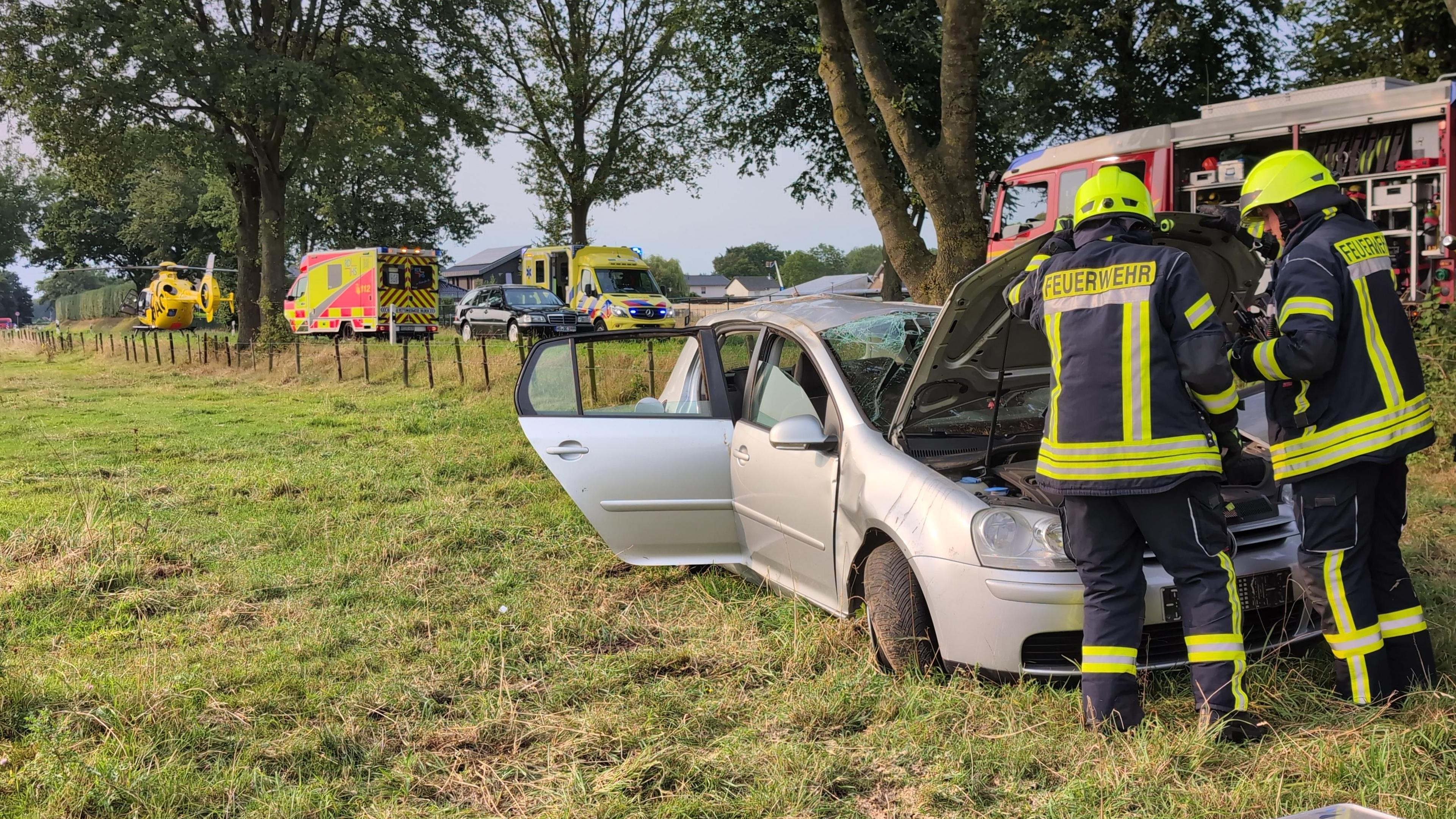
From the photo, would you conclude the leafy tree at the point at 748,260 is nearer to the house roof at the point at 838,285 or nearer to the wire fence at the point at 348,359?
the house roof at the point at 838,285

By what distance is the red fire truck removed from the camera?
398 inches

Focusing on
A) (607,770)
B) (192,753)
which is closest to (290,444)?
(192,753)

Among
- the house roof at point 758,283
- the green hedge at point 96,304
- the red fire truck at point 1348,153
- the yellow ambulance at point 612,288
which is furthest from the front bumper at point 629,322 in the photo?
the house roof at point 758,283

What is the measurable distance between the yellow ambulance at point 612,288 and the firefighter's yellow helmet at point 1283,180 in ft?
70.1

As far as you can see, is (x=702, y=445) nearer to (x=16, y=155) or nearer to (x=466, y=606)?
(x=466, y=606)

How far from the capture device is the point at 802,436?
407cm

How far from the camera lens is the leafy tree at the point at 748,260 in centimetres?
12706

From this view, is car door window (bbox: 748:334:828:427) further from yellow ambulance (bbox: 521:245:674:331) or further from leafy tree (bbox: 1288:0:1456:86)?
yellow ambulance (bbox: 521:245:674:331)

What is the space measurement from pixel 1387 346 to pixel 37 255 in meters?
80.2

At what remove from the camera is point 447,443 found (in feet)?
33.2

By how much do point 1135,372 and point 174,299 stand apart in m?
43.2

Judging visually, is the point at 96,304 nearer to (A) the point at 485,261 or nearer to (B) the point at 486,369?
(A) the point at 485,261

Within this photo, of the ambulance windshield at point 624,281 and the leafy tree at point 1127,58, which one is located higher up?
the leafy tree at point 1127,58

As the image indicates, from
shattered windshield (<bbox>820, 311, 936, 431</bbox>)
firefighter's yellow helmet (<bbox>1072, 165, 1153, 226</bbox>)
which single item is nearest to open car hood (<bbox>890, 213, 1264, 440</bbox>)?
shattered windshield (<bbox>820, 311, 936, 431</bbox>)
